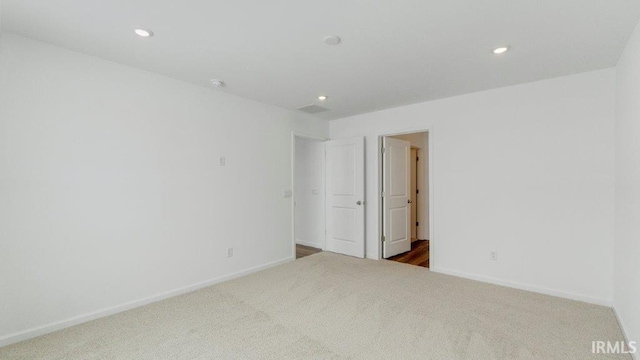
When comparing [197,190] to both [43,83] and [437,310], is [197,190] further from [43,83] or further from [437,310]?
[437,310]

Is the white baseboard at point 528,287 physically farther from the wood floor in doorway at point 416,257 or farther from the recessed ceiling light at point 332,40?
the recessed ceiling light at point 332,40

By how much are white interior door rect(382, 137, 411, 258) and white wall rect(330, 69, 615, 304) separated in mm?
756

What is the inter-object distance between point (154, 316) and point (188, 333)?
0.56 meters

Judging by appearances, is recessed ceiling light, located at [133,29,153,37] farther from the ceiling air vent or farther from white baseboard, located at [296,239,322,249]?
white baseboard, located at [296,239,322,249]

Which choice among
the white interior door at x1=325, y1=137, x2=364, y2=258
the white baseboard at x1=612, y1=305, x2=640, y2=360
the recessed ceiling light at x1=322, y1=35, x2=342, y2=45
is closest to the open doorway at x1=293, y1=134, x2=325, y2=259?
Answer: the white interior door at x1=325, y1=137, x2=364, y2=258

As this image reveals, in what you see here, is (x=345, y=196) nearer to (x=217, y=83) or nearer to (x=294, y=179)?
(x=294, y=179)

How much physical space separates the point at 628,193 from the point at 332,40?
2704 millimetres

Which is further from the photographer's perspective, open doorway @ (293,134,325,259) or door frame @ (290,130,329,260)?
open doorway @ (293,134,325,259)

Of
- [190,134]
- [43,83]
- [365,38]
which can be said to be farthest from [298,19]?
[43,83]

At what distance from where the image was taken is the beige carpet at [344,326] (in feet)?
6.89

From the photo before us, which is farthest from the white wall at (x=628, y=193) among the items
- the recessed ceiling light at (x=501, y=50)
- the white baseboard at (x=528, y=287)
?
the recessed ceiling light at (x=501, y=50)

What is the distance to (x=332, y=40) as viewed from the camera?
228cm

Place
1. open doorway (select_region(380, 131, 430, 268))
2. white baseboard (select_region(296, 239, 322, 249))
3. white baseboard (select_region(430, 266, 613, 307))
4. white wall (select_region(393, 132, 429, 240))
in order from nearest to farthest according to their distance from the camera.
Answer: white baseboard (select_region(430, 266, 613, 307)) < open doorway (select_region(380, 131, 430, 268)) < white baseboard (select_region(296, 239, 322, 249)) < white wall (select_region(393, 132, 429, 240))

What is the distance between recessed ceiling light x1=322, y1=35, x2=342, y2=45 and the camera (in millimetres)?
2232
